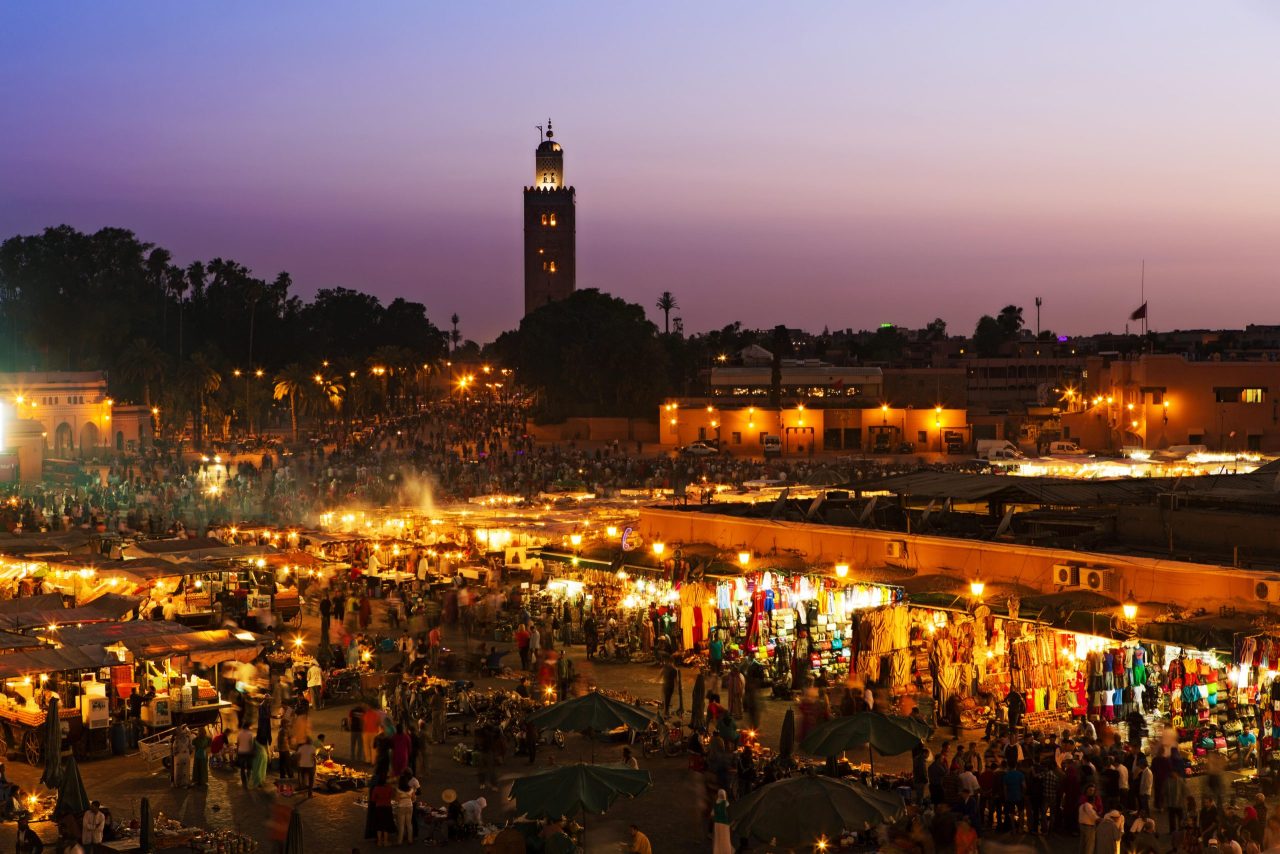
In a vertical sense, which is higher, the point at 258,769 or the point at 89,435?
the point at 89,435

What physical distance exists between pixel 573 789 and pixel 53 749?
24.8 ft

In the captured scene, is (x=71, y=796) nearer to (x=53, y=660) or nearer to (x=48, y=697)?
(x=48, y=697)

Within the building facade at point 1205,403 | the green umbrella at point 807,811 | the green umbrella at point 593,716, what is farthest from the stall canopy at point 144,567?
the building facade at point 1205,403

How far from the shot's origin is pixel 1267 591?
16953mm

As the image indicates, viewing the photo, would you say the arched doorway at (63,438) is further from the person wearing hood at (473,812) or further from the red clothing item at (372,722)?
the person wearing hood at (473,812)

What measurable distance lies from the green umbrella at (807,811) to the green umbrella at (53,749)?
8789mm

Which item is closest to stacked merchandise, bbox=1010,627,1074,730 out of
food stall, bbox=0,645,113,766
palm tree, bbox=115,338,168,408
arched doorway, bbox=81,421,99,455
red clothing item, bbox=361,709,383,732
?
red clothing item, bbox=361,709,383,732

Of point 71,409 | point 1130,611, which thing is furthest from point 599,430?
point 1130,611

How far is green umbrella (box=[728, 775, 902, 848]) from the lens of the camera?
1144 centimetres

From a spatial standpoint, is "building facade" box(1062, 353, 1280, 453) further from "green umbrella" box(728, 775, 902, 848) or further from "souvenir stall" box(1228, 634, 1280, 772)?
"green umbrella" box(728, 775, 902, 848)

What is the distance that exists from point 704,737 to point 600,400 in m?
68.9

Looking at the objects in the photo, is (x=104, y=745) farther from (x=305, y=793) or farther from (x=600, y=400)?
(x=600, y=400)

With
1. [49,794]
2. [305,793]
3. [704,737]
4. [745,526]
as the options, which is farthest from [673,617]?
[49,794]

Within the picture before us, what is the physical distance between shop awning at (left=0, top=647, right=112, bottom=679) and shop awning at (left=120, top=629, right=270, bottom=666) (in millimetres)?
445
